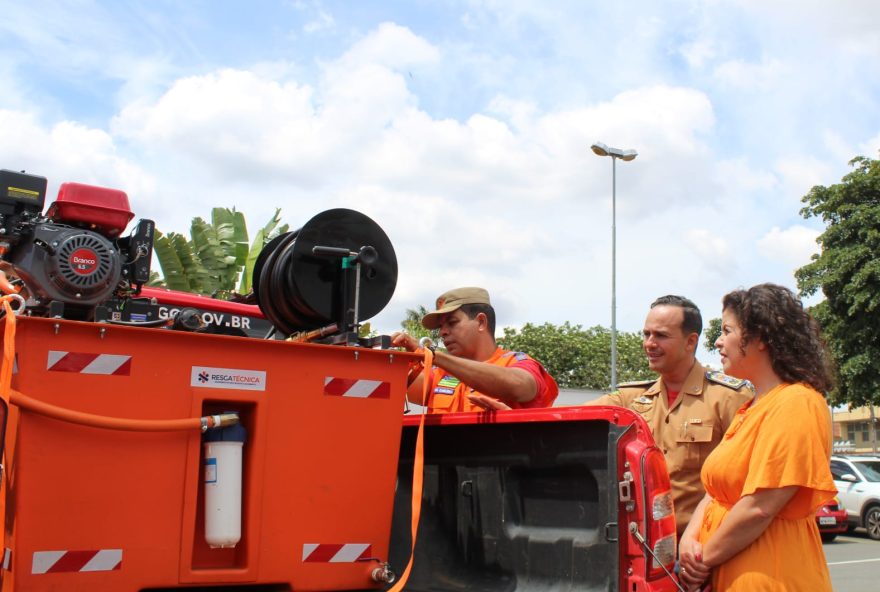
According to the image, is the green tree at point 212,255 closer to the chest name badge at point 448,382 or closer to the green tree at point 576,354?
the chest name badge at point 448,382

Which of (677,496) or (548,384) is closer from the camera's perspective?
(677,496)

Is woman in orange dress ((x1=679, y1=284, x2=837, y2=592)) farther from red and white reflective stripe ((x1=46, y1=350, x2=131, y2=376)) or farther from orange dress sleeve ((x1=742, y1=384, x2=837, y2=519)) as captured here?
red and white reflective stripe ((x1=46, y1=350, x2=131, y2=376))

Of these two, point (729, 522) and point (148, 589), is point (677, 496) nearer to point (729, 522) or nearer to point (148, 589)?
point (729, 522)

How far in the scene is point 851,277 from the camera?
21.2 metres

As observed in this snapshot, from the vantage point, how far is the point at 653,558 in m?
3.04

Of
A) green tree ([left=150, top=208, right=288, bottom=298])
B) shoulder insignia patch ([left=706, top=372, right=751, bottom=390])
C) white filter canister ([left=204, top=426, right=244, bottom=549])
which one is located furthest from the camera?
green tree ([left=150, top=208, right=288, bottom=298])

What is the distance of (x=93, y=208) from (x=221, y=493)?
1.26 meters

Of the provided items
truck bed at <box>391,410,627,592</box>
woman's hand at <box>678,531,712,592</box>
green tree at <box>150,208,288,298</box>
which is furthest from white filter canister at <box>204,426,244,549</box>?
green tree at <box>150,208,288,298</box>

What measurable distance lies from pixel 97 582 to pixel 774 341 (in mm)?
2271

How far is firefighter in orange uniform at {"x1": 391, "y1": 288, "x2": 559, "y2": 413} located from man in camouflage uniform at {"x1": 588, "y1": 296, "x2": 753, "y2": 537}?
0.31 meters

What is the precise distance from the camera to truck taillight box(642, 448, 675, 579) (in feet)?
9.98

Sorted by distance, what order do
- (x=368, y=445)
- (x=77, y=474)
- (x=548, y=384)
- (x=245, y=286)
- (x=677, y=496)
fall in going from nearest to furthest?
(x=77, y=474)
(x=368, y=445)
(x=677, y=496)
(x=548, y=384)
(x=245, y=286)

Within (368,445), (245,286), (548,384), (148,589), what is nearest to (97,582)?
(148,589)

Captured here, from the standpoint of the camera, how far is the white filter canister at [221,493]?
117 inches
